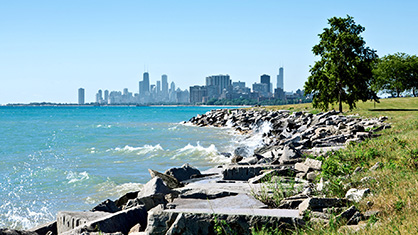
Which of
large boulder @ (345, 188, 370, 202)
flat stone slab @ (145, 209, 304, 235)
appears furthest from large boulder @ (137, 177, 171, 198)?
large boulder @ (345, 188, 370, 202)

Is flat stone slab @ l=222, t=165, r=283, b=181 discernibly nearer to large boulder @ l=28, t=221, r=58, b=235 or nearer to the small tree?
large boulder @ l=28, t=221, r=58, b=235

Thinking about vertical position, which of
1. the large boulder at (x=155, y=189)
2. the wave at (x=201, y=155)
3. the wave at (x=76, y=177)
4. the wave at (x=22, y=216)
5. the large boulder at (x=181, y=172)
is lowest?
the wave at (x=22, y=216)

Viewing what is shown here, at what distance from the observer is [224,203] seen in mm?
6023

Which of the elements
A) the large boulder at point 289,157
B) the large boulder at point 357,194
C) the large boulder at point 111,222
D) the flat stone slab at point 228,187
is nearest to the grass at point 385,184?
the large boulder at point 357,194

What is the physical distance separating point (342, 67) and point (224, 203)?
29.6 meters

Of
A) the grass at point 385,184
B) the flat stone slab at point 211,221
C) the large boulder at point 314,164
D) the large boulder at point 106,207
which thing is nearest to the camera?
the grass at point 385,184

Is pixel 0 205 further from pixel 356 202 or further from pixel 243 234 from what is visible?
pixel 356 202

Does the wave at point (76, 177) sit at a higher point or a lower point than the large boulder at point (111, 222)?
lower

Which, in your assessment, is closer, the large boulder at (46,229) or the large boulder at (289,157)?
the large boulder at (46,229)

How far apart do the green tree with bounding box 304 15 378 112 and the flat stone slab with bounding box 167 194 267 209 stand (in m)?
27.8

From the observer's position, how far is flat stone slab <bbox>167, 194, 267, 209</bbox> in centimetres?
575

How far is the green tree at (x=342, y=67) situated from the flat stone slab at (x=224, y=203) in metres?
27.8

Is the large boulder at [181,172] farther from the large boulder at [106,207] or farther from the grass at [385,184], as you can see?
the grass at [385,184]

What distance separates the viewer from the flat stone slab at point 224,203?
18.9 feet
